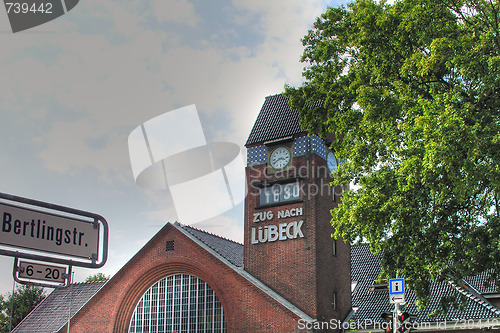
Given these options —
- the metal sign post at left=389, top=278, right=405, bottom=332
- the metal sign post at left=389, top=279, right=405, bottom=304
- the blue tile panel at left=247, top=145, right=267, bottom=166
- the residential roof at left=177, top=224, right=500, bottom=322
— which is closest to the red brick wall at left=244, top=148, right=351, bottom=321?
the blue tile panel at left=247, top=145, right=267, bottom=166

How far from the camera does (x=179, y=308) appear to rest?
30.9 m

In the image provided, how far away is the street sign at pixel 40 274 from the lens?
13.8 feet

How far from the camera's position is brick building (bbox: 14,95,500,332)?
2784 cm

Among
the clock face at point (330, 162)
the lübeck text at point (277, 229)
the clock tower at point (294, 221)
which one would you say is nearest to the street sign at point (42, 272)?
the clock tower at point (294, 221)

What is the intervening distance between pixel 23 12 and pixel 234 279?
2507cm

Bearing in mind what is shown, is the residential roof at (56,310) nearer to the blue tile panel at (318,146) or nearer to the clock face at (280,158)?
the clock face at (280,158)

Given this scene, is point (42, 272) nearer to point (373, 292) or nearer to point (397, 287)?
point (397, 287)

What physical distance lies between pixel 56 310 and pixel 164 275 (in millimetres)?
11028

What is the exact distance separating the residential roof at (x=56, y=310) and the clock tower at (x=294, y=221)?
41.0ft

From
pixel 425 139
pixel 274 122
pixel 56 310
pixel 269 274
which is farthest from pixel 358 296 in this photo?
pixel 56 310

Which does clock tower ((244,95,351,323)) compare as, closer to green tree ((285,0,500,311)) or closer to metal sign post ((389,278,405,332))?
green tree ((285,0,500,311))

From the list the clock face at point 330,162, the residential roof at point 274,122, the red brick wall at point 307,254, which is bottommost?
the red brick wall at point 307,254

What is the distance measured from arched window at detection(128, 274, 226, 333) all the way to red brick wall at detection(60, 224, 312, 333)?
448mm

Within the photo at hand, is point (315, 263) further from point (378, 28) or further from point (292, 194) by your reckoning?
point (378, 28)
